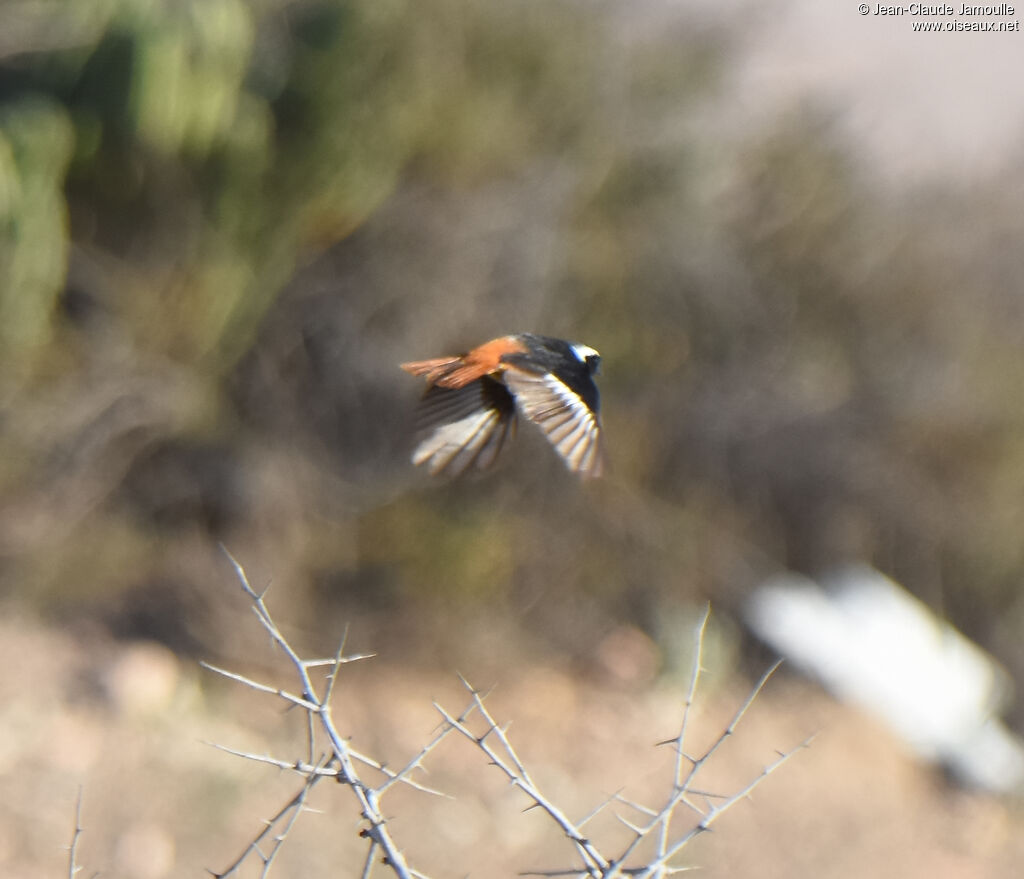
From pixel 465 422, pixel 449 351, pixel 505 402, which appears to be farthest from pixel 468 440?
pixel 449 351

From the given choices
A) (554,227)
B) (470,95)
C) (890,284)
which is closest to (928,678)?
(890,284)

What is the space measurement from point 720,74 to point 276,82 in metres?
2.54

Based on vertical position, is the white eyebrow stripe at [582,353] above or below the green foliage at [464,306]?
above

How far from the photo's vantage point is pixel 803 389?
5.90m

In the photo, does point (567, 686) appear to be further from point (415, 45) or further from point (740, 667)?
point (415, 45)

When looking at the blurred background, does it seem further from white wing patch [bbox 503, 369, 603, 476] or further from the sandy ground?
white wing patch [bbox 503, 369, 603, 476]

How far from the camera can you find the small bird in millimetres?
1985

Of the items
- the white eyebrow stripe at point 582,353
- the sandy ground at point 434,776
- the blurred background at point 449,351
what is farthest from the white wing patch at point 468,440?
the blurred background at point 449,351

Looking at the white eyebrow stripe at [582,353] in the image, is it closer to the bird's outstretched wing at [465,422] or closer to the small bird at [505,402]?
the small bird at [505,402]

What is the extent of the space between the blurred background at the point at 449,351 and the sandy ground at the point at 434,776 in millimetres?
25

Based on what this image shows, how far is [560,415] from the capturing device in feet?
6.64

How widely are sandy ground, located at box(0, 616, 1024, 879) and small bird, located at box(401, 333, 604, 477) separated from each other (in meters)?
2.00

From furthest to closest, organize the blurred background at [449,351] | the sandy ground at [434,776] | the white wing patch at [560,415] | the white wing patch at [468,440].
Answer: the blurred background at [449,351] → the sandy ground at [434,776] → the white wing patch at [468,440] → the white wing patch at [560,415]

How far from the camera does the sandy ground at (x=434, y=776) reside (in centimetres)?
417
